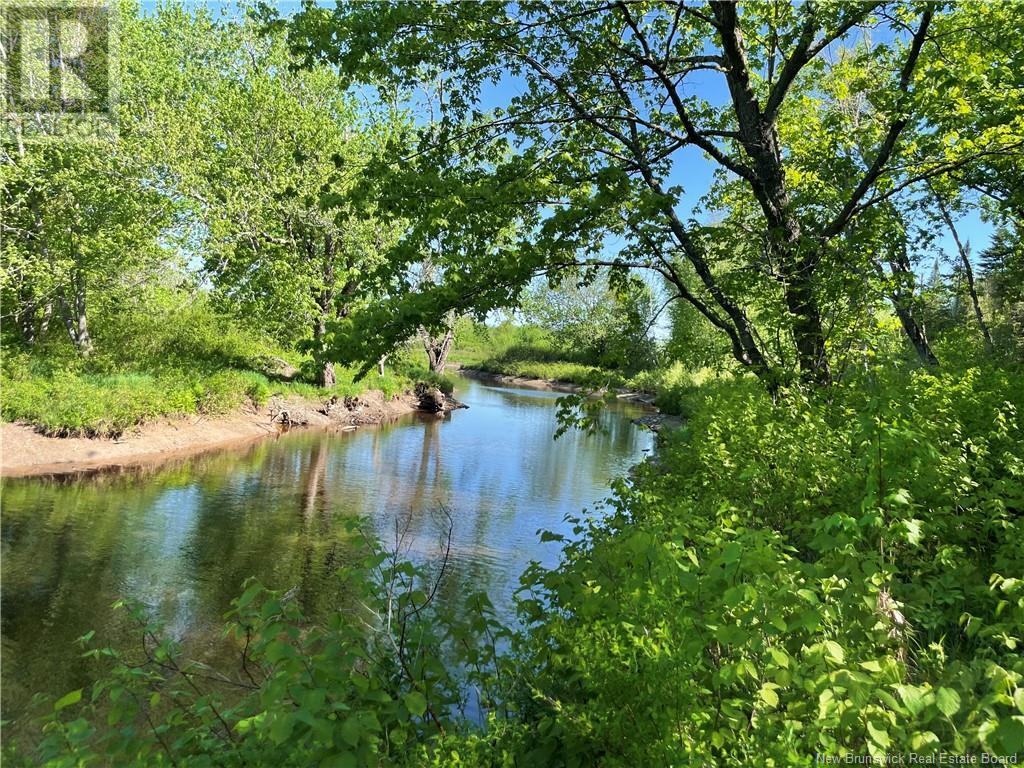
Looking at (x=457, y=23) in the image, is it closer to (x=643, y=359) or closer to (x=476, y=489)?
(x=643, y=359)

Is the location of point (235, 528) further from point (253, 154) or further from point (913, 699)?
point (253, 154)

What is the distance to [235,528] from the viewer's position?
1147 centimetres

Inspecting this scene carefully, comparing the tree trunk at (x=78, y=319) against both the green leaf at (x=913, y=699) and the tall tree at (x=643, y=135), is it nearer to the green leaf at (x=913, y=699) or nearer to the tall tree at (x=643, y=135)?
the tall tree at (x=643, y=135)

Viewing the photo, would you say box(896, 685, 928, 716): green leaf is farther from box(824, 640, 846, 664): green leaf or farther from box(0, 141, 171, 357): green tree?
box(0, 141, 171, 357): green tree

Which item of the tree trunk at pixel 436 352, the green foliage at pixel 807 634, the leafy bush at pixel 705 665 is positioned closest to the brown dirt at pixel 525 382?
the tree trunk at pixel 436 352

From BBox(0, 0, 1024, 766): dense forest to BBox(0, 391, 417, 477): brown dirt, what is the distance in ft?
1.91

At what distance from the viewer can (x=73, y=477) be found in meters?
13.7

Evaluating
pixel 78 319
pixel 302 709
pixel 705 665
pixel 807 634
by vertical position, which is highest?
pixel 78 319

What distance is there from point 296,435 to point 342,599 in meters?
14.7

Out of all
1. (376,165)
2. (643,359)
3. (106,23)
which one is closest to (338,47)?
(376,165)

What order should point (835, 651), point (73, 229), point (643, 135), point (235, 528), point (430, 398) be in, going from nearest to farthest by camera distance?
point (835, 651) → point (643, 135) → point (235, 528) → point (73, 229) → point (430, 398)

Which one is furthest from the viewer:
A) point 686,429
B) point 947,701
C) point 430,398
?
point 430,398

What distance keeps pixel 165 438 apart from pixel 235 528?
777 centimetres

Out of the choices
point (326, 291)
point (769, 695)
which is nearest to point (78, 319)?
point (326, 291)
